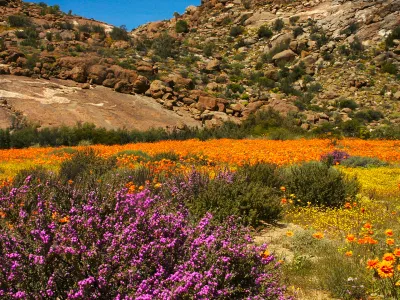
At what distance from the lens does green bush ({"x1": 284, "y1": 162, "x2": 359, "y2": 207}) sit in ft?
26.6

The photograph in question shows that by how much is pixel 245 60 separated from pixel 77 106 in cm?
3033

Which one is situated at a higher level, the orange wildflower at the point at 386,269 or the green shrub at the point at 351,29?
the green shrub at the point at 351,29

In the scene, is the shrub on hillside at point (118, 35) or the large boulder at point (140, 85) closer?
the large boulder at point (140, 85)

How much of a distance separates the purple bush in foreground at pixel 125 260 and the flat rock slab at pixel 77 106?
2410 centimetres

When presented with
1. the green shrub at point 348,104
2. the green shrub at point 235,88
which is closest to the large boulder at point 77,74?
the green shrub at point 235,88

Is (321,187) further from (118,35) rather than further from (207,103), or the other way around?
(118,35)

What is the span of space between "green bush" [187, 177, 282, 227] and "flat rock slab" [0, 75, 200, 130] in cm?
2096

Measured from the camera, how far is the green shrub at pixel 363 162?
13.5 meters

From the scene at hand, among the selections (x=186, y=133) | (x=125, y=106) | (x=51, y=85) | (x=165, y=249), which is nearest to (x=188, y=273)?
(x=165, y=249)

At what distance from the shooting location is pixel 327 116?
A: 34.2 metres

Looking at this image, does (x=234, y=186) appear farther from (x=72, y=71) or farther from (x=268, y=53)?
(x=268, y=53)

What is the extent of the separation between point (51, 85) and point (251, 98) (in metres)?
19.5

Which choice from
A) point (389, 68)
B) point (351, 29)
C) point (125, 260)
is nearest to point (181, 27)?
point (351, 29)

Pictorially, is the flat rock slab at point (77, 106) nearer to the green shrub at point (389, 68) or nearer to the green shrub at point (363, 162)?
the green shrub at point (363, 162)
